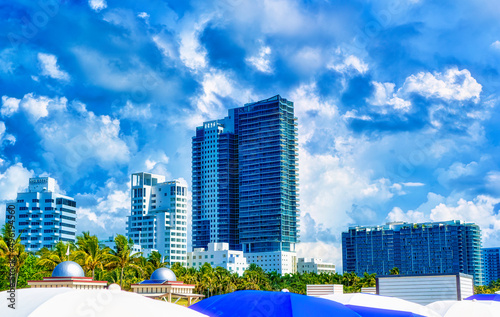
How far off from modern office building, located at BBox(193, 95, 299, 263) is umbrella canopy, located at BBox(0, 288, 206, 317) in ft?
514

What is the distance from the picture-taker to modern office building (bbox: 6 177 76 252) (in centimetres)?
14825

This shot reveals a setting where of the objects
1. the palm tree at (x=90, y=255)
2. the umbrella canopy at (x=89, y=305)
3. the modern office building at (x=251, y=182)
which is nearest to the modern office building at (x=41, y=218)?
the modern office building at (x=251, y=182)

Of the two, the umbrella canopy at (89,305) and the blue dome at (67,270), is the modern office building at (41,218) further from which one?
the umbrella canopy at (89,305)

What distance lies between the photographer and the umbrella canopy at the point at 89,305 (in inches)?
309

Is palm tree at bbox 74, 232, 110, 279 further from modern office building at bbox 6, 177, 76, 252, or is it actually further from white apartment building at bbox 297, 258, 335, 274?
white apartment building at bbox 297, 258, 335, 274

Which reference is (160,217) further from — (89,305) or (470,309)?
(89,305)

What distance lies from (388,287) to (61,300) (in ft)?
105

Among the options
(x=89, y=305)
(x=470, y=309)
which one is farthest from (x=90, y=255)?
(x=89, y=305)

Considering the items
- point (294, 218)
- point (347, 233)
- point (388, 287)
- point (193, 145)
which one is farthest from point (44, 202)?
point (388, 287)

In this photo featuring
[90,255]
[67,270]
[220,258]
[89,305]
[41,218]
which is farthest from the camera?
[220,258]

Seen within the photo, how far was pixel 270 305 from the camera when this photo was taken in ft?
37.5

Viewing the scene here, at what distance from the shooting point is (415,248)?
18475 cm

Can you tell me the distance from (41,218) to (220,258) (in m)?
42.9

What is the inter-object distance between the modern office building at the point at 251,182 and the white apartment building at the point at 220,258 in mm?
8751
